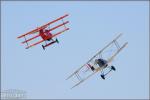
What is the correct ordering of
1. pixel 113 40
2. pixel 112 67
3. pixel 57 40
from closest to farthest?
1. pixel 57 40
2. pixel 112 67
3. pixel 113 40

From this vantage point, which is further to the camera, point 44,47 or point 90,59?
point 90,59

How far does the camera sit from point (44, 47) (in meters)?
109

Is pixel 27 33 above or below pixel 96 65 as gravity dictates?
above

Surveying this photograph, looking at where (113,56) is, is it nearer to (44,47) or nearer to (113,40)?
(113,40)

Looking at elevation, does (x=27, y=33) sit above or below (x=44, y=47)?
above

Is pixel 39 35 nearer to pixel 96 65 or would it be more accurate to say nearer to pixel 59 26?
pixel 59 26

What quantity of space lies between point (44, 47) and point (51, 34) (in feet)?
11.6

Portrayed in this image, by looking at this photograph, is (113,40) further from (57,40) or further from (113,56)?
(57,40)

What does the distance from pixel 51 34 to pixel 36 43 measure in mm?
3820

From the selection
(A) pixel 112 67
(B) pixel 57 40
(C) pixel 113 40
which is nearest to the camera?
(B) pixel 57 40

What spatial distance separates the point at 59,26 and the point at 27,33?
698cm

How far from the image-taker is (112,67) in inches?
4545

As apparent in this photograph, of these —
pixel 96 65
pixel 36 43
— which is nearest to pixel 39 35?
pixel 36 43

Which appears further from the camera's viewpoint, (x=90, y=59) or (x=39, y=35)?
(x=90, y=59)
